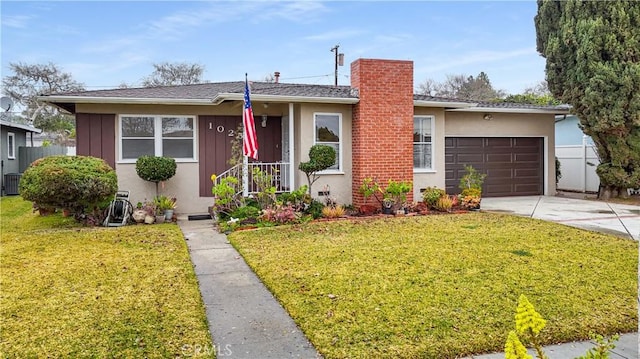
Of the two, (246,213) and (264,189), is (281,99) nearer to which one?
(264,189)

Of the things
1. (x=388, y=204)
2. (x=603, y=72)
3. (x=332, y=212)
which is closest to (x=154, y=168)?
(x=332, y=212)

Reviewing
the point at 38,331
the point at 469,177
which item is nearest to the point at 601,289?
the point at 38,331

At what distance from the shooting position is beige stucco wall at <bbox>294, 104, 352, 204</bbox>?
1183 centimetres

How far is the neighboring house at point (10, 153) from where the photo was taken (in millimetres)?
18047

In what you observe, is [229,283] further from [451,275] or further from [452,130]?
[452,130]

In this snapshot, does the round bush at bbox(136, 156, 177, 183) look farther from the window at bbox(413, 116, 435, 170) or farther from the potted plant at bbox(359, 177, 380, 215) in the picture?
the window at bbox(413, 116, 435, 170)

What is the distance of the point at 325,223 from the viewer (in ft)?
33.8

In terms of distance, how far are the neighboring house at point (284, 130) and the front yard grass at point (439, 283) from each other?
323 centimetres

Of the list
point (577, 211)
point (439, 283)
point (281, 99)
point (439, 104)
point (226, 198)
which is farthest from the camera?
point (439, 104)

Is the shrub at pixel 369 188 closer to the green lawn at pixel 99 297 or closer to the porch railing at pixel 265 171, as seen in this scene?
the porch railing at pixel 265 171

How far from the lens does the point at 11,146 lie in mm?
19297

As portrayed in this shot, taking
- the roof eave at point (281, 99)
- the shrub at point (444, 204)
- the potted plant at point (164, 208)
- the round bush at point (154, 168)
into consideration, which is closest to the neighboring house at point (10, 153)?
the round bush at point (154, 168)

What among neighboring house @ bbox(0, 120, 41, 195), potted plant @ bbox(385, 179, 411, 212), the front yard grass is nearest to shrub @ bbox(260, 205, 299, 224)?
the front yard grass

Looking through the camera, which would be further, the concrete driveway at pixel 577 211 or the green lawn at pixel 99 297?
the concrete driveway at pixel 577 211
